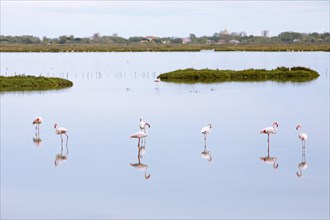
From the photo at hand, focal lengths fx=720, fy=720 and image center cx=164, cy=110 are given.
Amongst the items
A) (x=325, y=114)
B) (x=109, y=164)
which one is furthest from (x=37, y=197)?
(x=325, y=114)

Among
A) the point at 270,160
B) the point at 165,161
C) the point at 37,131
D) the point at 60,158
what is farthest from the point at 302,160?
the point at 37,131

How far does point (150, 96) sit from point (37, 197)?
2361cm

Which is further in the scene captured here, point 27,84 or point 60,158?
point 27,84

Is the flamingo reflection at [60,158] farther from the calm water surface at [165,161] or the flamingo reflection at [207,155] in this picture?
the flamingo reflection at [207,155]

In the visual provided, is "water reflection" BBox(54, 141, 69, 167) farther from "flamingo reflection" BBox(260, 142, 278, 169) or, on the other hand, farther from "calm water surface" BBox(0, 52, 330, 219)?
"flamingo reflection" BBox(260, 142, 278, 169)

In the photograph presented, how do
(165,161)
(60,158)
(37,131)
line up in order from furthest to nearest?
(37,131), (60,158), (165,161)

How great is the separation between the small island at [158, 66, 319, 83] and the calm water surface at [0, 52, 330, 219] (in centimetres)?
1827

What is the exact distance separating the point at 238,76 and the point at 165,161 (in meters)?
36.7

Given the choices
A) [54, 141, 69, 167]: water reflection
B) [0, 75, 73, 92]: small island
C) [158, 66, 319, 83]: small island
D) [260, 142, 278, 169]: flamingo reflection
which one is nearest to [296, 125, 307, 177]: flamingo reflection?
[260, 142, 278, 169]: flamingo reflection

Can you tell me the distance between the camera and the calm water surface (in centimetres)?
1535

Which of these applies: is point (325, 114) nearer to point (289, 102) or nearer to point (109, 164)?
point (289, 102)

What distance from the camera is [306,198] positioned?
16000 mm

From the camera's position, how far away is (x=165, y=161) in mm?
19938

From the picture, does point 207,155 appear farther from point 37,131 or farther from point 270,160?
point 37,131
